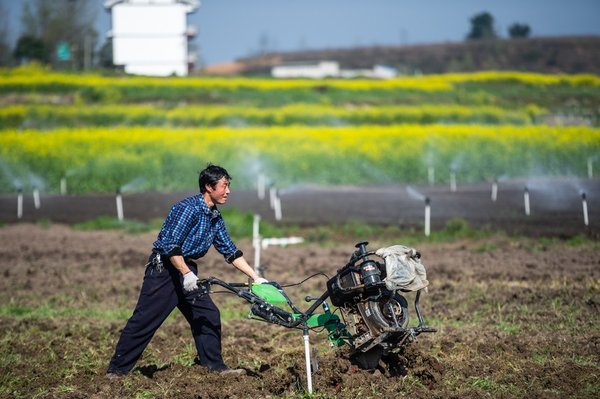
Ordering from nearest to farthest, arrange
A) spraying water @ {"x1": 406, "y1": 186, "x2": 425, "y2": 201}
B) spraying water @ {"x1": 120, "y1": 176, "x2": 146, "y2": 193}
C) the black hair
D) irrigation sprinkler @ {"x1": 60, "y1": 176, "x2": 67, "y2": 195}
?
the black hair
spraying water @ {"x1": 406, "y1": 186, "x2": 425, "y2": 201}
irrigation sprinkler @ {"x1": 60, "y1": 176, "x2": 67, "y2": 195}
spraying water @ {"x1": 120, "y1": 176, "x2": 146, "y2": 193}

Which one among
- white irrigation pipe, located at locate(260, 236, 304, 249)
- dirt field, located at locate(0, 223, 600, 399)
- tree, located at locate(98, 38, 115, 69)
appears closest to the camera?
dirt field, located at locate(0, 223, 600, 399)

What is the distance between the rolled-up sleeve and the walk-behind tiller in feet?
1.40

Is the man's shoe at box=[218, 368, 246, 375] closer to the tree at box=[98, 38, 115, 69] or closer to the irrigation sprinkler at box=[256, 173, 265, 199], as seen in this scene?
the irrigation sprinkler at box=[256, 173, 265, 199]

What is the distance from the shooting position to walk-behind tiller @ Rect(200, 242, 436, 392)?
816cm

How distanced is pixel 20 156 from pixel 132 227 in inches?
650

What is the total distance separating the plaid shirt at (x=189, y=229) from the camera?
876cm

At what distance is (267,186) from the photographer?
39156 mm

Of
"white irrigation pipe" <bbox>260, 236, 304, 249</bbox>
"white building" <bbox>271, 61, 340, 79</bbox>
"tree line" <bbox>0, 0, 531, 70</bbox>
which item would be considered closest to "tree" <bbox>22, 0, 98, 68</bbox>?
"tree line" <bbox>0, 0, 531, 70</bbox>

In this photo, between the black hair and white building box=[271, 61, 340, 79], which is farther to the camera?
white building box=[271, 61, 340, 79]

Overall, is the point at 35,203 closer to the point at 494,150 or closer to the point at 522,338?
the point at 494,150

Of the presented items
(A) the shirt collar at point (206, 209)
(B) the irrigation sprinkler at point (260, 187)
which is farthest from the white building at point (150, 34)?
(A) the shirt collar at point (206, 209)

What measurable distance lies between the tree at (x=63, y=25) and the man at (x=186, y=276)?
69.1m

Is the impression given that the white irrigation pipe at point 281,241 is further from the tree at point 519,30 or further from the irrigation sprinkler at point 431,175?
the tree at point 519,30

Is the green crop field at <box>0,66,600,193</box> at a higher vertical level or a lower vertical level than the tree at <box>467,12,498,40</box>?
lower
